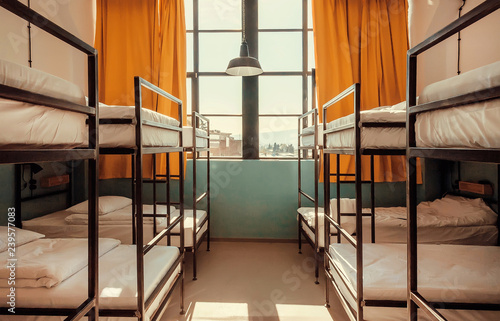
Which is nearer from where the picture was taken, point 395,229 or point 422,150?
point 422,150

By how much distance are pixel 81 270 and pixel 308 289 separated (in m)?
1.64

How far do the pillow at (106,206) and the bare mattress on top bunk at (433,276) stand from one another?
2071 mm

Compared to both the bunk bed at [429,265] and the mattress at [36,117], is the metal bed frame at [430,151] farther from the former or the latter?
the mattress at [36,117]

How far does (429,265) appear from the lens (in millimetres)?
1532

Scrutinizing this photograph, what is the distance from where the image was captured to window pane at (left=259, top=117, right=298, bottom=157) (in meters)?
3.66

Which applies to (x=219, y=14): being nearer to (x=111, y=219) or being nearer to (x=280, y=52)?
(x=280, y=52)

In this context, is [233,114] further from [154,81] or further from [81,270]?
[81,270]

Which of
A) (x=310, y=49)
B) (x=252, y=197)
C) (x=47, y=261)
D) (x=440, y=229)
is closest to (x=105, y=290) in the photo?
(x=47, y=261)

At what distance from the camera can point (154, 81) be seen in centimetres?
329

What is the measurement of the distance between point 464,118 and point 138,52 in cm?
338

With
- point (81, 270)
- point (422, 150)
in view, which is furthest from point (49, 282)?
point (422, 150)

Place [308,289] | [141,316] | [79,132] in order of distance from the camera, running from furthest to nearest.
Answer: [308,289], [141,316], [79,132]

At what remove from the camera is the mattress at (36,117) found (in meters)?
0.69

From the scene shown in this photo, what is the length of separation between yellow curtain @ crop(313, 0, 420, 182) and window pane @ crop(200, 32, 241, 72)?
3.46 feet
